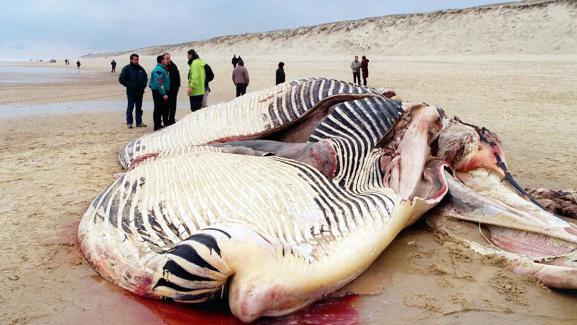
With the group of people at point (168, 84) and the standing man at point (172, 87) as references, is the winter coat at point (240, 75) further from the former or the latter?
the standing man at point (172, 87)

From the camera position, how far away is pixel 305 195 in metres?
3.62

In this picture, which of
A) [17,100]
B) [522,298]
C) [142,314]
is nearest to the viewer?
[142,314]

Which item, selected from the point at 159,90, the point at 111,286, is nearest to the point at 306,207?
the point at 111,286

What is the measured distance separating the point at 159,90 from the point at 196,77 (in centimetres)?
114

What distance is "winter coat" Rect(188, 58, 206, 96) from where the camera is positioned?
10.6 m

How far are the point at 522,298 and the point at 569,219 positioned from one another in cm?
193

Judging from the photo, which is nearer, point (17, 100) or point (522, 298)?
point (522, 298)

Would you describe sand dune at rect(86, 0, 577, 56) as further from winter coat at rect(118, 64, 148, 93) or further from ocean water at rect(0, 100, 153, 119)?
winter coat at rect(118, 64, 148, 93)

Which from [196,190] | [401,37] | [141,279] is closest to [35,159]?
[196,190]

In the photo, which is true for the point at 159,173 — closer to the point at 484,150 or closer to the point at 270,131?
the point at 270,131

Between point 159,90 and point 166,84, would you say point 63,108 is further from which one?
point 159,90

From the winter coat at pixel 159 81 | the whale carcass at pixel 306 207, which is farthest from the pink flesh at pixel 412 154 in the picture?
the winter coat at pixel 159 81

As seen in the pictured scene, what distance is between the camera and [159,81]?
32.2 feet

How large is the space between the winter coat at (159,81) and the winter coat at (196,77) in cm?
75
